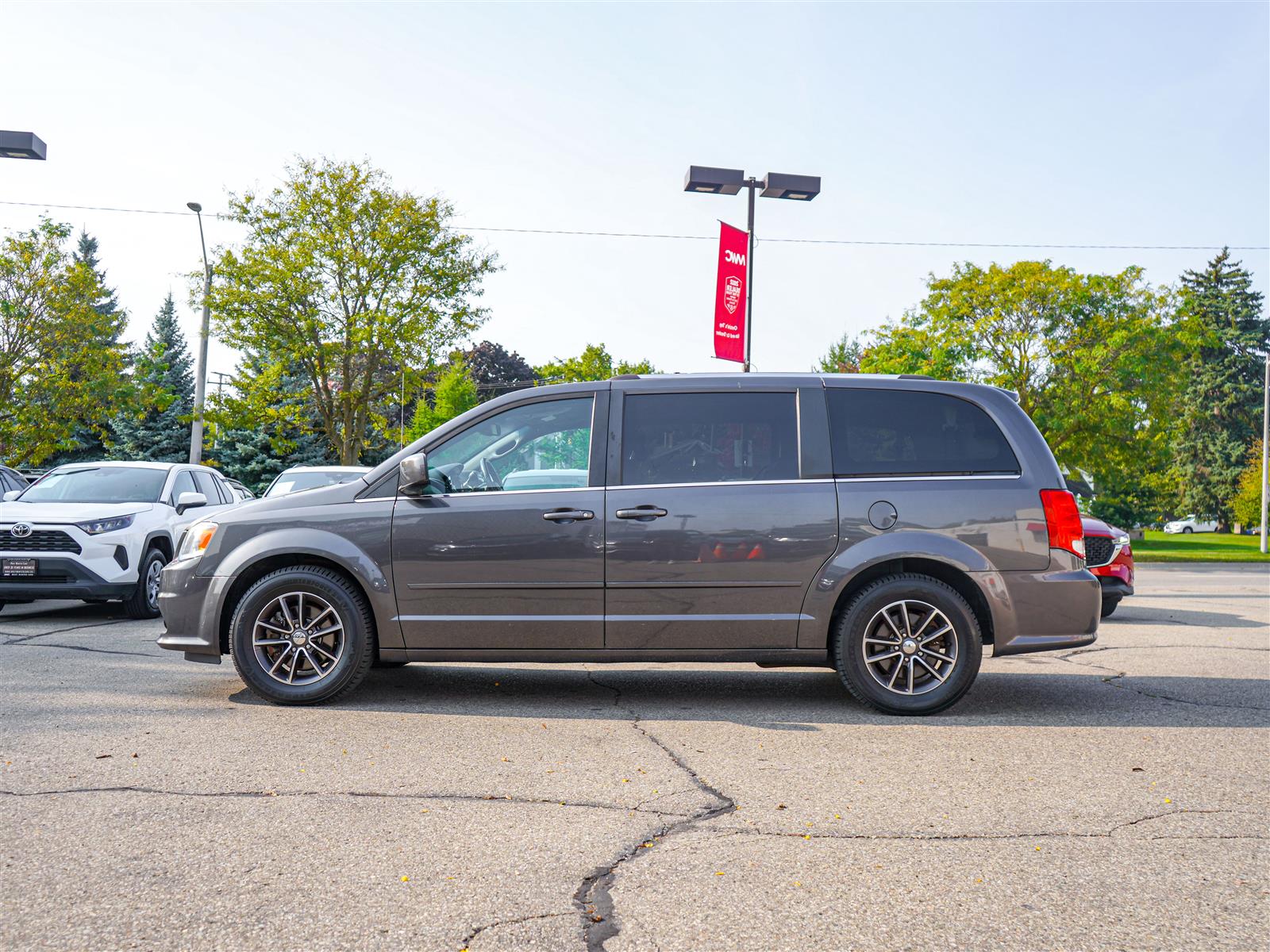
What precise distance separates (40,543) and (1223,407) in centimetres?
8182

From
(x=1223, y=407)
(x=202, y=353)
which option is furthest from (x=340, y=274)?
(x=1223, y=407)

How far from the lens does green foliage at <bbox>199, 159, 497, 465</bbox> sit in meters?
26.8

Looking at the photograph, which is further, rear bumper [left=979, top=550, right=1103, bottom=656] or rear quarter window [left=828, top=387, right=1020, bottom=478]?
rear quarter window [left=828, top=387, right=1020, bottom=478]

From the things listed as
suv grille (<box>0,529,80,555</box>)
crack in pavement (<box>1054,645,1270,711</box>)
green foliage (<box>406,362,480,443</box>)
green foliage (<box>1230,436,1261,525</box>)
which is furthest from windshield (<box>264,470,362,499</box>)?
green foliage (<box>1230,436,1261,525</box>)

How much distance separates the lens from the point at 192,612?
636 centimetres

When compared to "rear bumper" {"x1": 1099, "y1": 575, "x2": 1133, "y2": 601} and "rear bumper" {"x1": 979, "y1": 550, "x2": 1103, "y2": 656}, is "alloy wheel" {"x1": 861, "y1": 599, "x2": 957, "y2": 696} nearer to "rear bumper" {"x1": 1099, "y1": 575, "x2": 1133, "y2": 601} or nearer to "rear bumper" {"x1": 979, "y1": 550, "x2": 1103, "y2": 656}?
"rear bumper" {"x1": 979, "y1": 550, "x2": 1103, "y2": 656}

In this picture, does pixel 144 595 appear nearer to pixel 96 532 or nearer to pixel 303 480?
pixel 96 532

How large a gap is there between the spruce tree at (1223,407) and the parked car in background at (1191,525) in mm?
1262

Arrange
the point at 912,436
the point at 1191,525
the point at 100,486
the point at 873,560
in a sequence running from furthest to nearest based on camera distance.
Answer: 1. the point at 1191,525
2. the point at 100,486
3. the point at 912,436
4. the point at 873,560

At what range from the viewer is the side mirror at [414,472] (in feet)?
20.3

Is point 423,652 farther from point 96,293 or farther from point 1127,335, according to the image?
point 1127,335

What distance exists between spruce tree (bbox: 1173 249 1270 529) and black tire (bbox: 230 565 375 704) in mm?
78029

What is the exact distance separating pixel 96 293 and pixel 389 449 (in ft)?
90.8

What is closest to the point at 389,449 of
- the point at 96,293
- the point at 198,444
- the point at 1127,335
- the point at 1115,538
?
the point at 198,444
